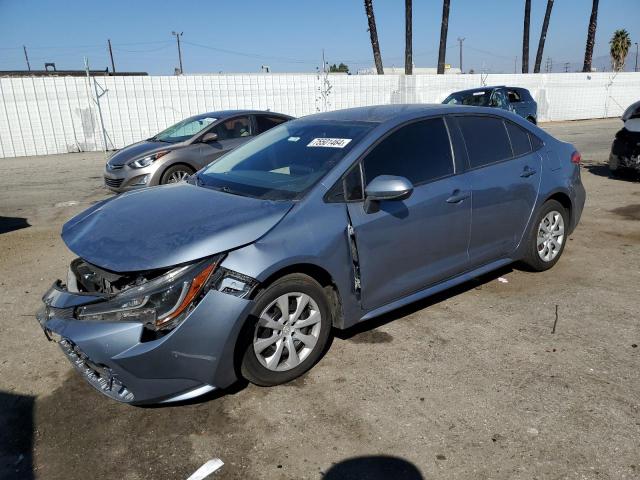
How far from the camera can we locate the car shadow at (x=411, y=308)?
399cm

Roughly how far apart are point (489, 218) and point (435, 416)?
190cm

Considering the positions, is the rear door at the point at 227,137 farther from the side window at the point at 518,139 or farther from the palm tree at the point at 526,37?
the palm tree at the point at 526,37

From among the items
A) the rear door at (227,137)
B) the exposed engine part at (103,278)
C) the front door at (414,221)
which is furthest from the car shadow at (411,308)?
the rear door at (227,137)

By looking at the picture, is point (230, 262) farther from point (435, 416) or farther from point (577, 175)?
point (577, 175)

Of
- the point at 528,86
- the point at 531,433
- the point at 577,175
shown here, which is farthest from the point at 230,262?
the point at 528,86

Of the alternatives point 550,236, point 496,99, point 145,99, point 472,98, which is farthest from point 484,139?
point 145,99

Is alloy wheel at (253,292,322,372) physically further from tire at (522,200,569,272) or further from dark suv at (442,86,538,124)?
dark suv at (442,86,538,124)

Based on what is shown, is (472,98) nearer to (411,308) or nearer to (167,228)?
(411,308)

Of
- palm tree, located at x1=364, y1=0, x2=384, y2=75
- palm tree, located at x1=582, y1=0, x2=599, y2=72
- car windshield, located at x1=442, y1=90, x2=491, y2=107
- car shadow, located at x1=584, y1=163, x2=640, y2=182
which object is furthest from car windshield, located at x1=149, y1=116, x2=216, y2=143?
palm tree, located at x1=582, y1=0, x2=599, y2=72

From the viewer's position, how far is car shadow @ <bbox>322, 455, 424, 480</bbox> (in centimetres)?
249

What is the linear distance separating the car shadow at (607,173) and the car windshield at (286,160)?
810cm

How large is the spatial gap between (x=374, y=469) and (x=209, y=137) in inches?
297

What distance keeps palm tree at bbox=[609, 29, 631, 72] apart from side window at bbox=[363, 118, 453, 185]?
1901 inches

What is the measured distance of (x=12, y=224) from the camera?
7754mm
